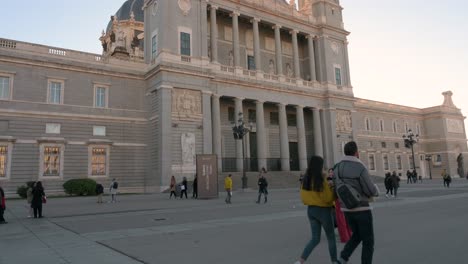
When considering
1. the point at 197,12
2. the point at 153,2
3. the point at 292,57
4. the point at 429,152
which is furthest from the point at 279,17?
the point at 429,152

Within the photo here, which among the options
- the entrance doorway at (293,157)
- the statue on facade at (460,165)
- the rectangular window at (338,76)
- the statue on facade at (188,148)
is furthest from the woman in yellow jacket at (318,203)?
the statue on facade at (460,165)

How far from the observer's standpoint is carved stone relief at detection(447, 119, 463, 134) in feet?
218

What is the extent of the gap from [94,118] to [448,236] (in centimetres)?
2994

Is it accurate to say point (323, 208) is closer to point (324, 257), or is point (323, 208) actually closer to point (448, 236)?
point (324, 257)

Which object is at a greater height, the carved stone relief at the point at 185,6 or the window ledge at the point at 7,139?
the carved stone relief at the point at 185,6

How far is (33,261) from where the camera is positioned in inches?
279

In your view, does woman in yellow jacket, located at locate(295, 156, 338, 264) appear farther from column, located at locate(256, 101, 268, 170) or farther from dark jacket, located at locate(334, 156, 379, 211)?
column, located at locate(256, 101, 268, 170)

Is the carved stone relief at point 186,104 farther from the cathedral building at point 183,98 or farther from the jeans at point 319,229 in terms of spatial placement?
the jeans at point 319,229

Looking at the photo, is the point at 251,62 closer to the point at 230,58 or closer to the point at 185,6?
the point at 230,58

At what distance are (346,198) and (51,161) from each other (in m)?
30.0

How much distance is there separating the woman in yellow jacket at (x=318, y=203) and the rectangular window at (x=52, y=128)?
2955 cm

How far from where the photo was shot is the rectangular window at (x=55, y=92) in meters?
31.2

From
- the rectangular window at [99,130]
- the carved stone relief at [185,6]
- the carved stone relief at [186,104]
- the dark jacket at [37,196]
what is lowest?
the dark jacket at [37,196]

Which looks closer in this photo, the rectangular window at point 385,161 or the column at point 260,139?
the column at point 260,139
